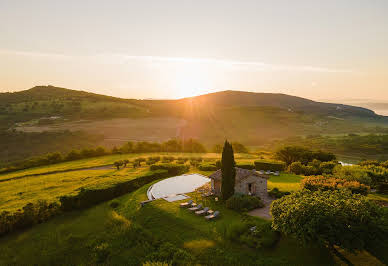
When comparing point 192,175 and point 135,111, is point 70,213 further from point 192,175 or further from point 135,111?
point 135,111

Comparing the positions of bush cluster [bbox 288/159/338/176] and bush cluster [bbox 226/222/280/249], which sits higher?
bush cluster [bbox 288/159/338/176]

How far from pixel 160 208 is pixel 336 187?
757 inches

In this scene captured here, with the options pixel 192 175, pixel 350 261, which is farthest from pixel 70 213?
pixel 350 261

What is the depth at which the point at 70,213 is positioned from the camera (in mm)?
28359

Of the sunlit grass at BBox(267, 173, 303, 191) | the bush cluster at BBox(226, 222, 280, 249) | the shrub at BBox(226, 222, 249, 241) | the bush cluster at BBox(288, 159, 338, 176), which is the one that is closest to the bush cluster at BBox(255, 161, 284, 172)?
the bush cluster at BBox(288, 159, 338, 176)

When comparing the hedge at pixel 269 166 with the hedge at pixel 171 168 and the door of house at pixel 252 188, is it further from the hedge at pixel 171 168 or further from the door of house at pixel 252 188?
the door of house at pixel 252 188

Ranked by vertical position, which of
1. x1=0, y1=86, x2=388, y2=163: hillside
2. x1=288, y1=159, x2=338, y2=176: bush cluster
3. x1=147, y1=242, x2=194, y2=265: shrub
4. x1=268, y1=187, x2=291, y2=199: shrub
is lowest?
x1=147, y1=242, x2=194, y2=265: shrub

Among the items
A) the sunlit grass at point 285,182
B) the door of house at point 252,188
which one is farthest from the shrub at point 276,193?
the sunlit grass at point 285,182

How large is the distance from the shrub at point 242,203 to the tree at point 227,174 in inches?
49.8

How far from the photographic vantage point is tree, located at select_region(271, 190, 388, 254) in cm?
1366

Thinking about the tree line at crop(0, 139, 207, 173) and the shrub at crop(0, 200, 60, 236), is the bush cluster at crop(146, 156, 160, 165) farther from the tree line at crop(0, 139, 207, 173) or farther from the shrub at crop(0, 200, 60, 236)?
the shrub at crop(0, 200, 60, 236)

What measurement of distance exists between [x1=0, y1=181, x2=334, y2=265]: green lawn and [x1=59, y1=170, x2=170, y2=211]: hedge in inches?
78.3

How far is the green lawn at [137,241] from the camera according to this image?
16.6 m

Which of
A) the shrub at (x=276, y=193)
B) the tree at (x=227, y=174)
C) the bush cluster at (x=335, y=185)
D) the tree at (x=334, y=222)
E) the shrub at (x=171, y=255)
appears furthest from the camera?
the shrub at (x=276, y=193)
